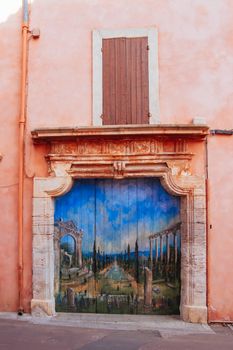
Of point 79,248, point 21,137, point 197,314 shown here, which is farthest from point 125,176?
point 197,314

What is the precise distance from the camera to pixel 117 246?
6266 mm

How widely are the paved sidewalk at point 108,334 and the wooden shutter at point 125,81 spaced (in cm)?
298

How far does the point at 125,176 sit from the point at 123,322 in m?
2.16

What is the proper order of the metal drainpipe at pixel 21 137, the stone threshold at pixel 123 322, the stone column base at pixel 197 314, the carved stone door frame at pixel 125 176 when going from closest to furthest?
the stone threshold at pixel 123 322, the stone column base at pixel 197 314, the carved stone door frame at pixel 125 176, the metal drainpipe at pixel 21 137

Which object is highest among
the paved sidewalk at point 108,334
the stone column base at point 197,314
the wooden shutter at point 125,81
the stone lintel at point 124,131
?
the wooden shutter at point 125,81

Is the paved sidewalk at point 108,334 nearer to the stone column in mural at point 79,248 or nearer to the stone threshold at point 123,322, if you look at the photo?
the stone threshold at point 123,322

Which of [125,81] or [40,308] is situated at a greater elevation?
[125,81]

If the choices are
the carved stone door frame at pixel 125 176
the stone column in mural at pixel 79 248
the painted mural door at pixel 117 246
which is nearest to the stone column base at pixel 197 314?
the carved stone door frame at pixel 125 176

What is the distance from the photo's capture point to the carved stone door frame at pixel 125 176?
5816 millimetres

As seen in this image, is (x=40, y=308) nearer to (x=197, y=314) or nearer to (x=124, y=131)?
(x=197, y=314)

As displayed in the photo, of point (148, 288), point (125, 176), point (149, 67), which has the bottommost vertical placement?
point (148, 288)

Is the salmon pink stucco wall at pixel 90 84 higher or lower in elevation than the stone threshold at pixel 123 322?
higher

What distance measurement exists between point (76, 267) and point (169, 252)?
149cm

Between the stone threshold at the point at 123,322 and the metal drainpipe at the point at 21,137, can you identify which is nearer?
the stone threshold at the point at 123,322
